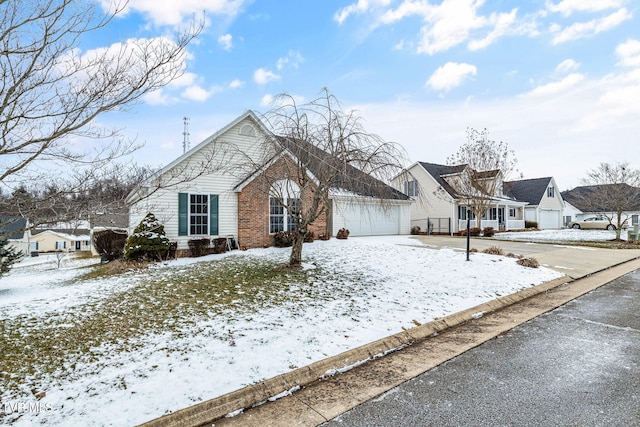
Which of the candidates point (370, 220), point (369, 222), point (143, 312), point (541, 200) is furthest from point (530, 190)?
point (143, 312)

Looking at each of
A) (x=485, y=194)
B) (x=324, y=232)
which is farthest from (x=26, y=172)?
(x=485, y=194)

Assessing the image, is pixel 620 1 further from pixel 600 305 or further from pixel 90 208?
pixel 90 208

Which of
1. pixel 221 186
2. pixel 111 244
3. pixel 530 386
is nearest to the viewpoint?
pixel 530 386

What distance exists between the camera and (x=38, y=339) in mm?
4316

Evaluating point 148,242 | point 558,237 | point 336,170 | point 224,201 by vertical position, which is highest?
point 336,170

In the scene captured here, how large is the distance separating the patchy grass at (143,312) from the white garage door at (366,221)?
10.5 meters

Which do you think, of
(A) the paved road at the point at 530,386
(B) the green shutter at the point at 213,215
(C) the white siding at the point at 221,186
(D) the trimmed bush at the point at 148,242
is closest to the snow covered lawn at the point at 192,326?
(A) the paved road at the point at 530,386

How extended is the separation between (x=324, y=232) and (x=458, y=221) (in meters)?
14.6

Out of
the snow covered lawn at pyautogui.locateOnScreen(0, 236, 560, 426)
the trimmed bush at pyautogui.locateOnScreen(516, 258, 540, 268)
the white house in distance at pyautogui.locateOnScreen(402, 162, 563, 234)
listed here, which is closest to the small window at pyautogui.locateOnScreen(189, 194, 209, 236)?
the snow covered lawn at pyautogui.locateOnScreen(0, 236, 560, 426)

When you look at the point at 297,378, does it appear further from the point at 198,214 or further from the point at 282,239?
the point at 198,214

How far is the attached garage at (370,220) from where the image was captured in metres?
18.6

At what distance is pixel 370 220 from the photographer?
58.8 ft

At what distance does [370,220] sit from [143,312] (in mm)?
13801

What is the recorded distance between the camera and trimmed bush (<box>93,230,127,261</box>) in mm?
12695
